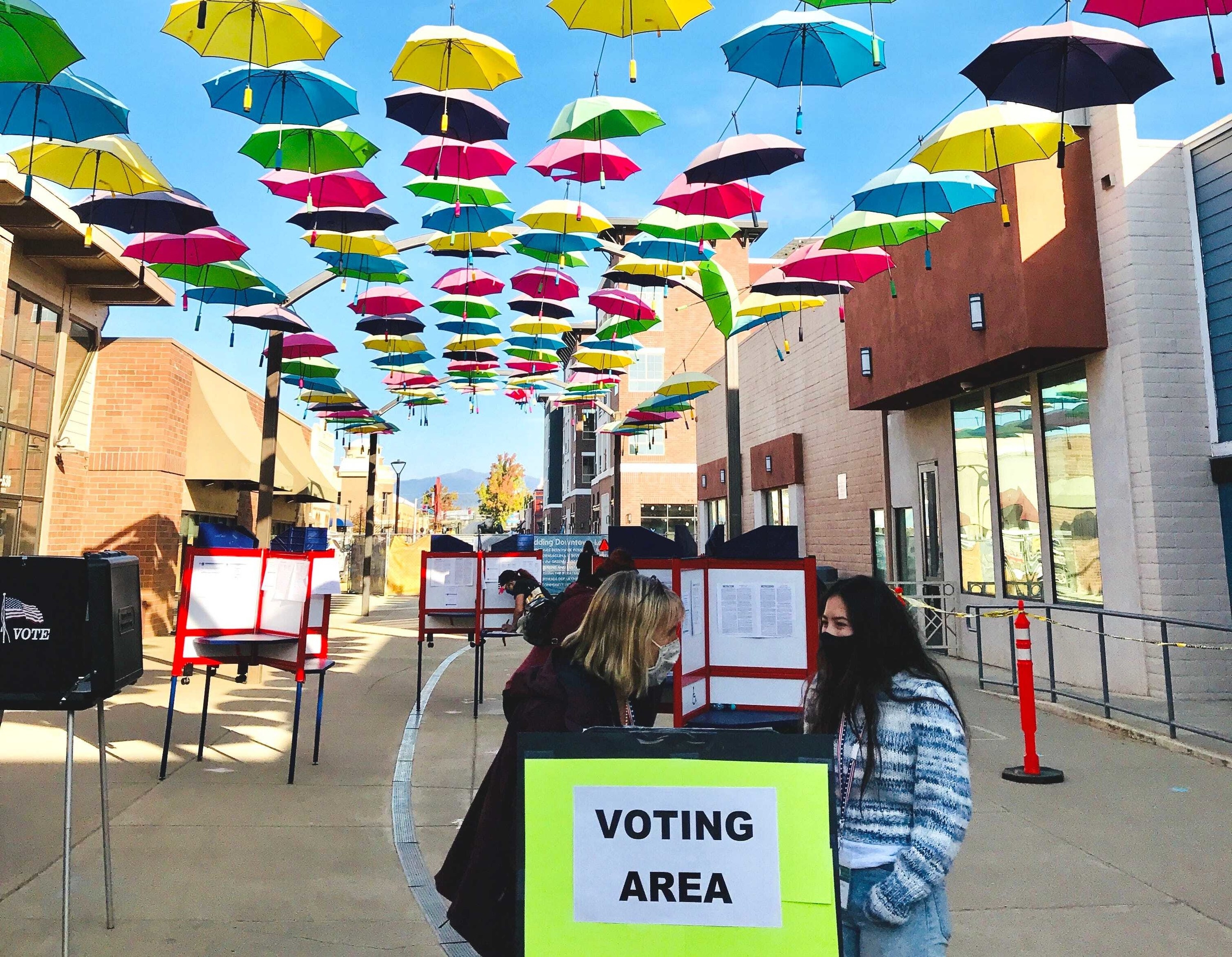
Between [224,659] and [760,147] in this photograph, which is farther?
[760,147]

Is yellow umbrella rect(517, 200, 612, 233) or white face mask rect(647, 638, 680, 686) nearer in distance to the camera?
white face mask rect(647, 638, 680, 686)

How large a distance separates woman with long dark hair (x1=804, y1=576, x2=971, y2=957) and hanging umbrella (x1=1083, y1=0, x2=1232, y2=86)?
234 inches

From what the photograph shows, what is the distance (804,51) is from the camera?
7.99m

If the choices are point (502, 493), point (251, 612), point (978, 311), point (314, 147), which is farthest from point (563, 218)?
point (502, 493)

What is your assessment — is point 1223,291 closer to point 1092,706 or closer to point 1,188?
point 1092,706

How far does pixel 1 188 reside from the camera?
11.1 meters

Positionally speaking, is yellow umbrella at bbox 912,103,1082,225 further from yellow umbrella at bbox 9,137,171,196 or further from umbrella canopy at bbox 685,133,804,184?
yellow umbrella at bbox 9,137,171,196

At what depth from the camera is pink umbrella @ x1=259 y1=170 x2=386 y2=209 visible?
35.7ft

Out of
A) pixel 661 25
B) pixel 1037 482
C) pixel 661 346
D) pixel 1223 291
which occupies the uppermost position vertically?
pixel 661 346

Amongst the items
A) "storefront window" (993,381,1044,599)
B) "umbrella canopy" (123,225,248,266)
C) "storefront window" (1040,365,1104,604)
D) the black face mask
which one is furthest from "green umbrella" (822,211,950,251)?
the black face mask

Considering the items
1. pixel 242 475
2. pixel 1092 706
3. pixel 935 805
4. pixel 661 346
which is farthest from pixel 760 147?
pixel 661 346

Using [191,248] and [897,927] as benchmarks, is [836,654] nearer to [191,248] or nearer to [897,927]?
[897,927]

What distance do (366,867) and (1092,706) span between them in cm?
815

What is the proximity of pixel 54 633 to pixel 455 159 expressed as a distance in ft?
27.0
